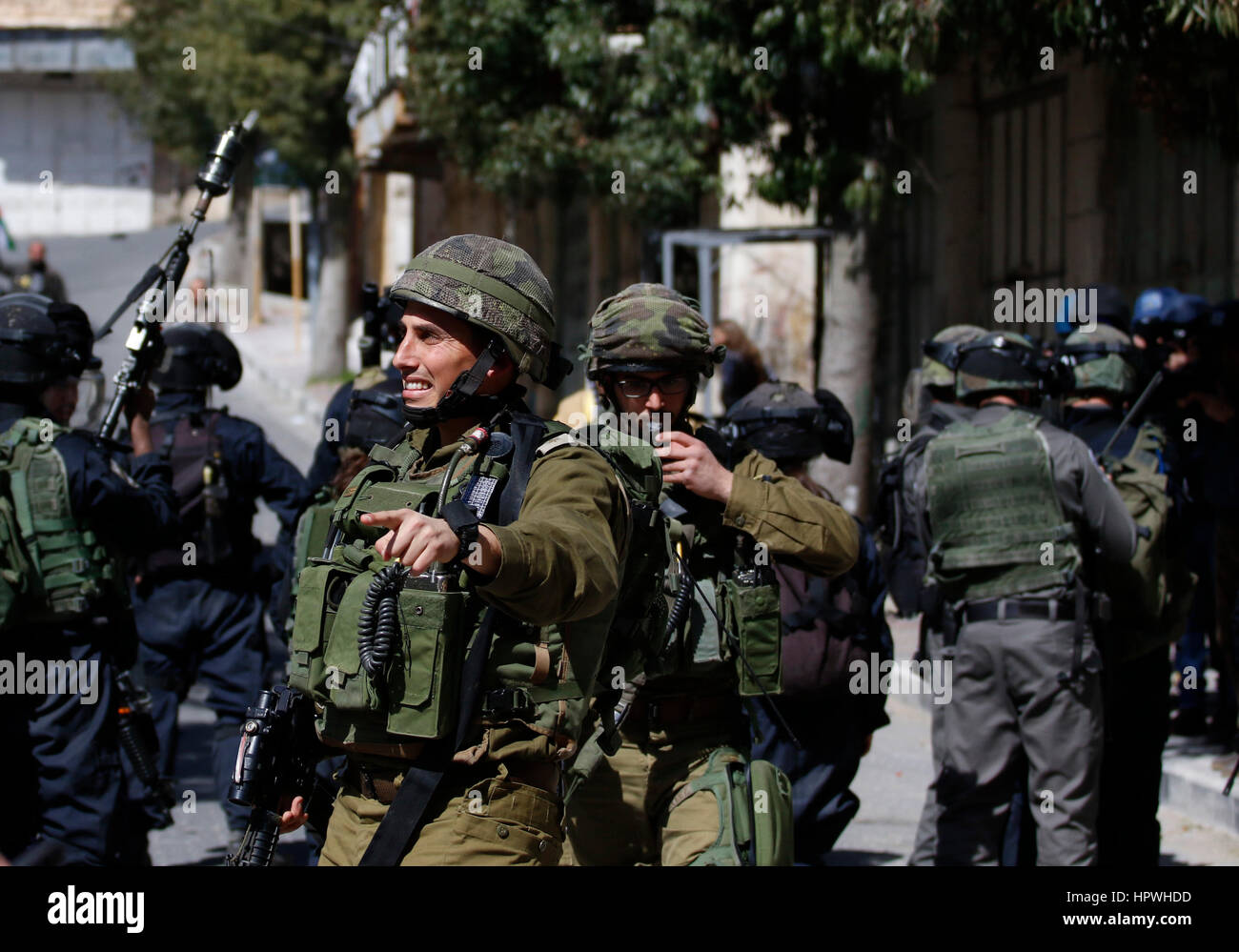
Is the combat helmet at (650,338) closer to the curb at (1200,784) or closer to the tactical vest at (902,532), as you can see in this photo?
the tactical vest at (902,532)

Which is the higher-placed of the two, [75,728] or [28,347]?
[28,347]

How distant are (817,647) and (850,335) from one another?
629 centimetres

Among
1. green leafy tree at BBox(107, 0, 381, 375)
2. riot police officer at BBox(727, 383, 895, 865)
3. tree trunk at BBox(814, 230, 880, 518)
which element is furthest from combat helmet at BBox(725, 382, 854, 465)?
green leafy tree at BBox(107, 0, 381, 375)

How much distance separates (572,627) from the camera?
9.72ft

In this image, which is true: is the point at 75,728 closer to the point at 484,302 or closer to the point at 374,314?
the point at 374,314

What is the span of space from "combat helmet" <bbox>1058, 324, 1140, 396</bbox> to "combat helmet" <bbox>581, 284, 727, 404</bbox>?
2.13 meters

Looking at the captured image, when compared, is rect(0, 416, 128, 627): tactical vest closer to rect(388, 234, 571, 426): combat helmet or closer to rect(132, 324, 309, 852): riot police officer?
rect(132, 324, 309, 852): riot police officer

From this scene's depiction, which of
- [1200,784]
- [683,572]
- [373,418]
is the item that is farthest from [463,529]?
[1200,784]

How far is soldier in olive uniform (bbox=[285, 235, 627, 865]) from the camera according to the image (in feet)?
8.91

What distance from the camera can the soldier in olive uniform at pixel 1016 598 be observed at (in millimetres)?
4742

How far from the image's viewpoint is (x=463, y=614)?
277 cm

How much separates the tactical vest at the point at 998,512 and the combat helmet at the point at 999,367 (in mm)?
114

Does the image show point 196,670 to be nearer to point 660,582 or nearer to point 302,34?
point 660,582

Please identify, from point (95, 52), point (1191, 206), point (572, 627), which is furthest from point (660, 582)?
point (95, 52)
